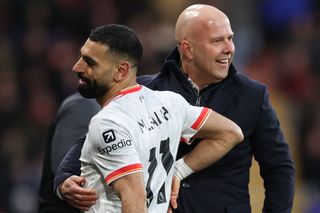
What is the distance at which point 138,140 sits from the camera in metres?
4.36

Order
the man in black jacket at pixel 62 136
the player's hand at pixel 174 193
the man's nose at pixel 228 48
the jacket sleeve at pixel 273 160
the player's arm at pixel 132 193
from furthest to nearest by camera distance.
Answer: the man in black jacket at pixel 62 136, the jacket sleeve at pixel 273 160, the man's nose at pixel 228 48, the player's hand at pixel 174 193, the player's arm at pixel 132 193

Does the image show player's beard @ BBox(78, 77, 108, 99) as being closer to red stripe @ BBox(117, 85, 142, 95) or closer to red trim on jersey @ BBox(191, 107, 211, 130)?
red stripe @ BBox(117, 85, 142, 95)

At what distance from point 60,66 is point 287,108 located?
103 inches

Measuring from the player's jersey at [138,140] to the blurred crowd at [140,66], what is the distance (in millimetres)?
5357

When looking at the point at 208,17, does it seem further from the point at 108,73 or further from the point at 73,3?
the point at 73,3

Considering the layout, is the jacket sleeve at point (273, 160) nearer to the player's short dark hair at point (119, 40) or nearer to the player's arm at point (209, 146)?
the player's arm at point (209, 146)

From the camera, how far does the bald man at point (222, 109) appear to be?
5.05 metres

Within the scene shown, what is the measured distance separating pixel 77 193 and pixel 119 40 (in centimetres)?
73

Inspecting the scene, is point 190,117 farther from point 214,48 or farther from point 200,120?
point 214,48

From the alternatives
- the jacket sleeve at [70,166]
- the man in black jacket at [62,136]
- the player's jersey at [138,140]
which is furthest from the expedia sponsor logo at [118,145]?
the man in black jacket at [62,136]

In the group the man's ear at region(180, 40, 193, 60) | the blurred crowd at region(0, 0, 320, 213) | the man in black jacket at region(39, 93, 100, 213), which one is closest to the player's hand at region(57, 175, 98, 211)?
the man in black jacket at region(39, 93, 100, 213)

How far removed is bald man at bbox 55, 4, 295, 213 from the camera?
5047 millimetres

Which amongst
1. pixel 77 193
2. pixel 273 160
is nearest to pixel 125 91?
pixel 77 193

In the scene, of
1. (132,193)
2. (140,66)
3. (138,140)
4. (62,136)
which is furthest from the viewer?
(140,66)
